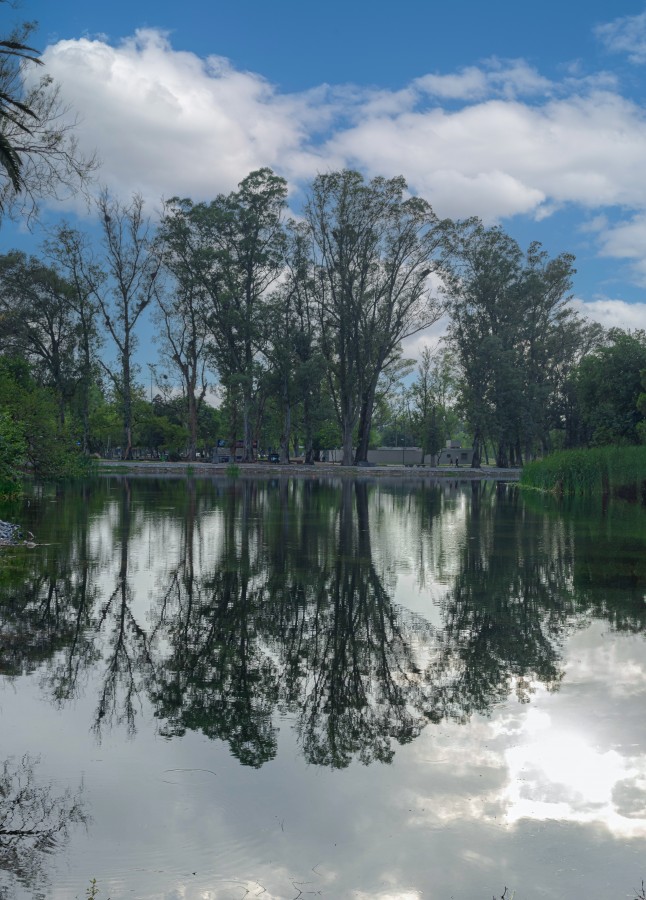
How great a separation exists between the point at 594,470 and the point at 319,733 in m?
34.6

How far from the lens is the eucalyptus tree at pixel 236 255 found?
67250 mm

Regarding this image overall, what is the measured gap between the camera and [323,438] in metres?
114

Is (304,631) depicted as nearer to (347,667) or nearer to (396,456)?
(347,667)

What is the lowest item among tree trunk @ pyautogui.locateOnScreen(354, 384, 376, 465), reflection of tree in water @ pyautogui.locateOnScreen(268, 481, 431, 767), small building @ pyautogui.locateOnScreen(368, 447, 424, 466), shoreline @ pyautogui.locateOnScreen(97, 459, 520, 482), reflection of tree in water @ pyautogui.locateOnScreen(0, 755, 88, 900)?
reflection of tree in water @ pyautogui.locateOnScreen(0, 755, 88, 900)

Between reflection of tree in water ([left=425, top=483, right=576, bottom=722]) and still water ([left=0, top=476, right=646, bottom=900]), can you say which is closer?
still water ([left=0, top=476, right=646, bottom=900])

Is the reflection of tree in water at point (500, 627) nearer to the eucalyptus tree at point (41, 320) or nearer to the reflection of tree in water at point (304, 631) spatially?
the reflection of tree in water at point (304, 631)

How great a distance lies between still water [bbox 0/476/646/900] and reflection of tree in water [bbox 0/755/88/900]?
0.05ft

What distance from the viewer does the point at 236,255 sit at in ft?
227

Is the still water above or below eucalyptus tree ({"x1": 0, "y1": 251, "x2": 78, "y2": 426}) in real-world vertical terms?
below

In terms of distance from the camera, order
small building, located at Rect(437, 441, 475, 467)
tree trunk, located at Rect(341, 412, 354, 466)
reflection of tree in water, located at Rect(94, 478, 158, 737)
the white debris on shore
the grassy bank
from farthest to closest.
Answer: small building, located at Rect(437, 441, 475, 467)
tree trunk, located at Rect(341, 412, 354, 466)
the grassy bank
the white debris on shore
reflection of tree in water, located at Rect(94, 478, 158, 737)

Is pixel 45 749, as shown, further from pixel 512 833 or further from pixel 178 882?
pixel 512 833

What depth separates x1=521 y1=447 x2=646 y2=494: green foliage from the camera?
116ft

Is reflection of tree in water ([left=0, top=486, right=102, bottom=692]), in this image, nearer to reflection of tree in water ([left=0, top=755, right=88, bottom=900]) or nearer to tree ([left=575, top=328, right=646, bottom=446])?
reflection of tree in water ([left=0, top=755, right=88, bottom=900])

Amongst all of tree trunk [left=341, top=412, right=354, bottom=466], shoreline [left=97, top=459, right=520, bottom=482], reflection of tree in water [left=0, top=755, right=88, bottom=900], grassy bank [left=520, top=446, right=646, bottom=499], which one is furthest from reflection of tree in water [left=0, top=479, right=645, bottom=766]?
tree trunk [left=341, top=412, right=354, bottom=466]
